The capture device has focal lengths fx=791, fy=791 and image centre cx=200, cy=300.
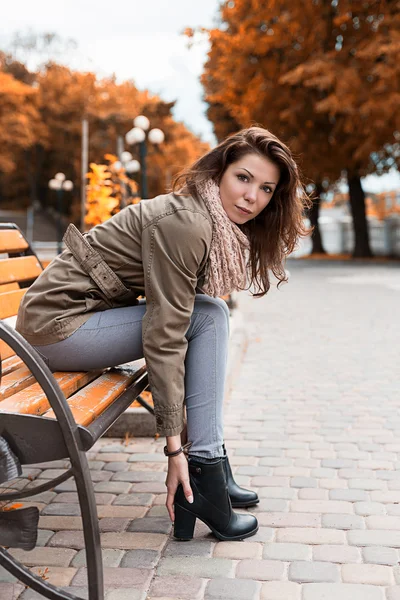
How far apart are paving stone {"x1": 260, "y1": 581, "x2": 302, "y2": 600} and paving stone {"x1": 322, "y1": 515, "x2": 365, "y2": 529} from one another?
1.76 ft

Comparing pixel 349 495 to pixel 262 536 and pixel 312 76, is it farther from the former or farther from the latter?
pixel 312 76

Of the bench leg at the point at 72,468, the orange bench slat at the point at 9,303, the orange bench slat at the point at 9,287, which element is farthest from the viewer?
the orange bench slat at the point at 9,287

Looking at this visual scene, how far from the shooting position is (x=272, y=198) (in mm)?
3068

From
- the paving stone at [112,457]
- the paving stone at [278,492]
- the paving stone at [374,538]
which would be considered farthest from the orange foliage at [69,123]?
the paving stone at [374,538]

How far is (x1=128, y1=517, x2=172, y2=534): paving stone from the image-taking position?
297 cm

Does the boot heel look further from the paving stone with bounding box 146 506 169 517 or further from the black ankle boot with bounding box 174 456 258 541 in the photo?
the paving stone with bounding box 146 506 169 517

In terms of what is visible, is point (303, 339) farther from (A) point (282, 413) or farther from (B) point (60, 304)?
(B) point (60, 304)

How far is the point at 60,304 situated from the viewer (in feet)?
Answer: 9.04

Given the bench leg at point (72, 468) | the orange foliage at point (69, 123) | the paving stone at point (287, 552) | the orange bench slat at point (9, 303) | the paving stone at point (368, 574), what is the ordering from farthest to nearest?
1. the orange foliage at point (69, 123)
2. the orange bench slat at point (9, 303)
3. the paving stone at point (287, 552)
4. the paving stone at point (368, 574)
5. the bench leg at point (72, 468)

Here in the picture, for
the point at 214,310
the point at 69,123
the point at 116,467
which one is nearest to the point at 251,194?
the point at 214,310

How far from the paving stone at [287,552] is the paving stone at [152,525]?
1.34 feet

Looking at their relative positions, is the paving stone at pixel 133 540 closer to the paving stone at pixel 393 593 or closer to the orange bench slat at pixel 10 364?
the orange bench slat at pixel 10 364

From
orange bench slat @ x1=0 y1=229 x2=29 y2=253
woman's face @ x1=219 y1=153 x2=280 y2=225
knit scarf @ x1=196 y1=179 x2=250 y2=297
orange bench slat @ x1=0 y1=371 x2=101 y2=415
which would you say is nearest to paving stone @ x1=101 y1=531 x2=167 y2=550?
orange bench slat @ x1=0 y1=371 x2=101 y2=415

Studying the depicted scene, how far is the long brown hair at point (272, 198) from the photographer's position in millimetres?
2877
